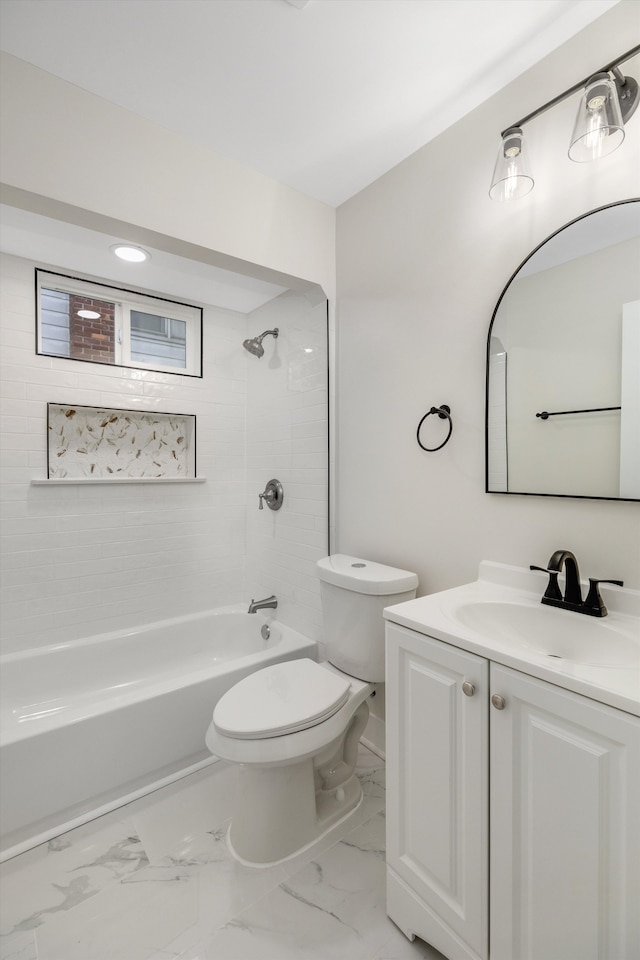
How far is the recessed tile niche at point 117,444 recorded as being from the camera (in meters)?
2.39

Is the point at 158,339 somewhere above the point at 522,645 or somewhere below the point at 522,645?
above

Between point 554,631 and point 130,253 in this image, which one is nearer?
point 554,631

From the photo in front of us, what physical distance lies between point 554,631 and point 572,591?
0.39 feet

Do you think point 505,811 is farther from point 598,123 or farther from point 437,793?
point 598,123

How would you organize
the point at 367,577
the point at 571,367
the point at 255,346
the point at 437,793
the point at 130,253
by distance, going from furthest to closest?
1. the point at 255,346
2. the point at 130,253
3. the point at 367,577
4. the point at 571,367
5. the point at 437,793

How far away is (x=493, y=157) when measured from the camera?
58.5 inches

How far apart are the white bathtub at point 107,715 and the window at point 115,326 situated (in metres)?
1.61

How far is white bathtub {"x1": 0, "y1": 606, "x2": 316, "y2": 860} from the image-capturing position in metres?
1.54

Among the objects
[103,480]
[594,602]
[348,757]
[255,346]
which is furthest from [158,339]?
[594,602]

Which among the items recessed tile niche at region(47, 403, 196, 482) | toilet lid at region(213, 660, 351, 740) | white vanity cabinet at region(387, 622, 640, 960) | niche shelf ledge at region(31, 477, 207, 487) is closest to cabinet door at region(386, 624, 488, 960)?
white vanity cabinet at region(387, 622, 640, 960)

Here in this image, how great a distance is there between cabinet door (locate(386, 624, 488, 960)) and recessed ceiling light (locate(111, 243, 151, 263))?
81.1 inches

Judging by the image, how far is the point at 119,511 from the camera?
2518 mm

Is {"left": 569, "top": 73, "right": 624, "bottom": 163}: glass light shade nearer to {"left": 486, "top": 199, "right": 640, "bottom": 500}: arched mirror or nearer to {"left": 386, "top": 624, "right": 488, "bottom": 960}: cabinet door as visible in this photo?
{"left": 486, "top": 199, "right": 640, "bottom": 500}: arched mirror

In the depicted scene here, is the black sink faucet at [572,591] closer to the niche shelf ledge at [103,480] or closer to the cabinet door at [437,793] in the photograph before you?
the cabinet door at [437,793]
